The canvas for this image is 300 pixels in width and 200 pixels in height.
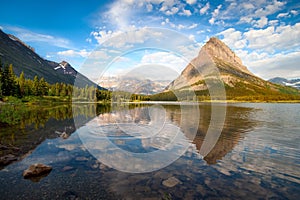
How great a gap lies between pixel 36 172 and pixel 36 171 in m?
0.07

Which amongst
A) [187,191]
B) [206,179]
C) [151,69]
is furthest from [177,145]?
[151,69]

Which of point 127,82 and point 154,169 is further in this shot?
point 127,82

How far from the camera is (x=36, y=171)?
42.7ft

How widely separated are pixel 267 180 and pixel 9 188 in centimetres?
1675

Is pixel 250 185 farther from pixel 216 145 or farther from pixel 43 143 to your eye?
pixel 43 143

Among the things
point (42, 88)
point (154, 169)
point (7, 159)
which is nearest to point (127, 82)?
point (7, 159)

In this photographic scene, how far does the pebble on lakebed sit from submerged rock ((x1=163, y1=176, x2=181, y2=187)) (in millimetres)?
8567

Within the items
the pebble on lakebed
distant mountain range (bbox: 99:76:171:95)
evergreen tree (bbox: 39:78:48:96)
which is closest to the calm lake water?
the pebble on lakebed

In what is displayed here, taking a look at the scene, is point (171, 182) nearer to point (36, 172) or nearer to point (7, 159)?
point (36, 172)

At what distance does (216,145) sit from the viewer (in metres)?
21.8

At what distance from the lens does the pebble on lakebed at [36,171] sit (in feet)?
41.1

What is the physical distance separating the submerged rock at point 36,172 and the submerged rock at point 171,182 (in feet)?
28.1

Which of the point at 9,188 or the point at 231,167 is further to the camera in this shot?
the point at 231,167

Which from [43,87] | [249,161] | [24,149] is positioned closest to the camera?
[249,161]
